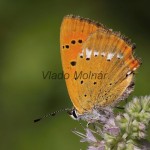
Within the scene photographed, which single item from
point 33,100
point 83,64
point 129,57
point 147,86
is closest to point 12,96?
point 33,100

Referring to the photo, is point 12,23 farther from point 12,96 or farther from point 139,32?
point 139,32

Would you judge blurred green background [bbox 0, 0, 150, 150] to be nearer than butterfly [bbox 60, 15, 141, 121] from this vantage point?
No

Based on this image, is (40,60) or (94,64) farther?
(40,60)

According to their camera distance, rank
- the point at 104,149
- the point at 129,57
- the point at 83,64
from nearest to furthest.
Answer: the point at 104,149, the point at 129,57, the point at 83,64

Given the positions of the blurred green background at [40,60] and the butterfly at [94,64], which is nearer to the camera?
the butterfly at [94,64]
